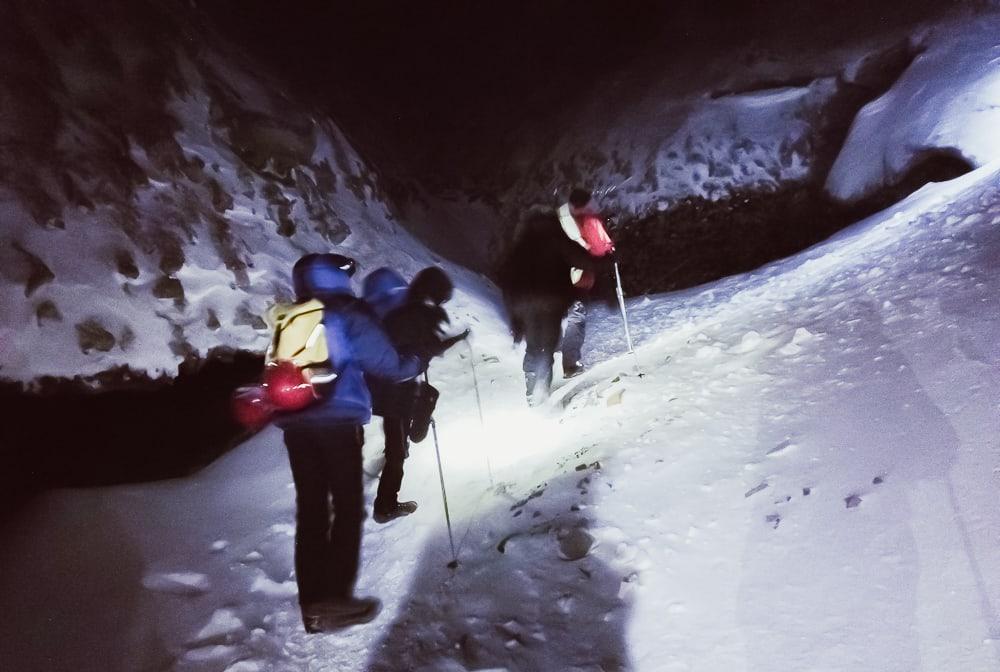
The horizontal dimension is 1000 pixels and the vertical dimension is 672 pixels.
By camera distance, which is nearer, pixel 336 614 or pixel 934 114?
pixel 336 614

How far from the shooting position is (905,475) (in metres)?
2.89

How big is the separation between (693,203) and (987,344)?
434 inches

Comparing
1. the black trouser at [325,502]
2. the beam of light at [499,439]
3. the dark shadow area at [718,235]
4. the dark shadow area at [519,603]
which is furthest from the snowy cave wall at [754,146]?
the black trouser at [325,502]

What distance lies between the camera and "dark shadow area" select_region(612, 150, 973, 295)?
42.3 feet

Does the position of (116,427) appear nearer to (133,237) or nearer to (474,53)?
(133,237)

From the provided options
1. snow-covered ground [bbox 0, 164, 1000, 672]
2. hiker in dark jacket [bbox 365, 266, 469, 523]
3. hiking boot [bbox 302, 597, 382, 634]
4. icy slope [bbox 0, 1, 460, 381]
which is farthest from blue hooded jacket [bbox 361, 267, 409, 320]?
icy slope [bbox 0, 1, 460, 381]

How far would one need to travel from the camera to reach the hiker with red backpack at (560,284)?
6797 mm

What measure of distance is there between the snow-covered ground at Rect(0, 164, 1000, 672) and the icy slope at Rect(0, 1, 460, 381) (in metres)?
1.84

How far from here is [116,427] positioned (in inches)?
222

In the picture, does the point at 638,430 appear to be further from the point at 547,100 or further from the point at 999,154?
the point at 547,100

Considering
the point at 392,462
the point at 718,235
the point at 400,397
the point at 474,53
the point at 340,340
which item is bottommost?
the point at 392,462

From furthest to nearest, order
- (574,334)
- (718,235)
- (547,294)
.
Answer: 1. (718,235)
2. (574,334)
3. (547,294)

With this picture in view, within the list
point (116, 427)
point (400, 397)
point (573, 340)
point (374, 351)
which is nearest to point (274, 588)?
point (400, 397)

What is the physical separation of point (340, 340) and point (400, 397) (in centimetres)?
95
